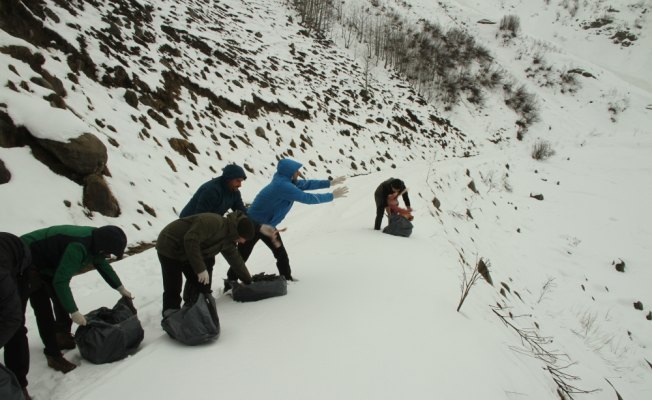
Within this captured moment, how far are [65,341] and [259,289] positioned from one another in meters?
1.86

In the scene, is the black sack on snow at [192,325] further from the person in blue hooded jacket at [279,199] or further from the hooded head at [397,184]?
the hooded head at [397,184]

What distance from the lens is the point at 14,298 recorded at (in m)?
2.09

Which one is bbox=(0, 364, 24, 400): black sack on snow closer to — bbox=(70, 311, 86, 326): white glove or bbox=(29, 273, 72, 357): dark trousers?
bbox=(70, 311, 86, 326): white glove

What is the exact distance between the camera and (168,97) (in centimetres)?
1091

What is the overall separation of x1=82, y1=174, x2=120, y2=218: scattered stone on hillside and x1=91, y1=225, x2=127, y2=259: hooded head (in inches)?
149

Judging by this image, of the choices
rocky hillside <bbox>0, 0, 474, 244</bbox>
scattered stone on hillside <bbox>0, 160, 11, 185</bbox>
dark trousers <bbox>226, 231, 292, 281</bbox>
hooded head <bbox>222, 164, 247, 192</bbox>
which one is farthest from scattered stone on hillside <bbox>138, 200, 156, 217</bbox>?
hooded head <bbox>222, 164, 247, 192</bbox>

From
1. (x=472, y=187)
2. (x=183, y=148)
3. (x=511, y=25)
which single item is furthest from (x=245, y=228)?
(x=511, y=25)

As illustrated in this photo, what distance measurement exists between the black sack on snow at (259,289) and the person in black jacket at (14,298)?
1893 millimetres

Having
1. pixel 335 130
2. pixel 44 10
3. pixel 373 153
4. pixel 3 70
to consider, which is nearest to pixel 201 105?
pixel 44 10

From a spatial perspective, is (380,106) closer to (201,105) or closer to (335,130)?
(335,130)

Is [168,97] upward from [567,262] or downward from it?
upward

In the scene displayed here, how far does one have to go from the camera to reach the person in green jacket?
287 centimetres

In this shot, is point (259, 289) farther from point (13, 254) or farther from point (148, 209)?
point (148, 209)

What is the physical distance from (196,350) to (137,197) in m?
5.12
